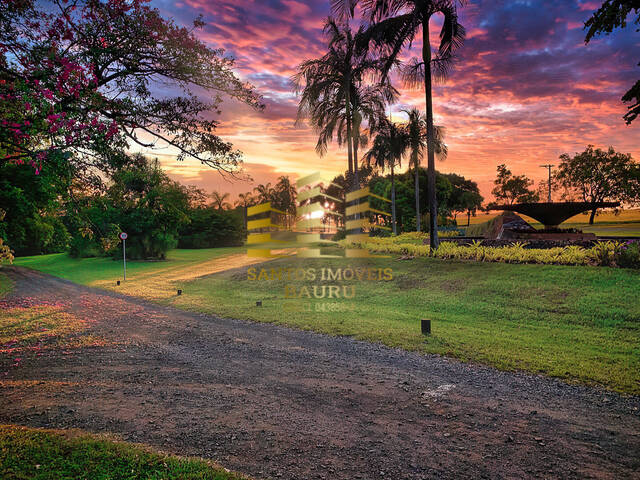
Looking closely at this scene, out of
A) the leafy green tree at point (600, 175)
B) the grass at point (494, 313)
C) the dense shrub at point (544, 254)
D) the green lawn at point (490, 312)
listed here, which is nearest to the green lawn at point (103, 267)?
the green lawn at point (490, 312)

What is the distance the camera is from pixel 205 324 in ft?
33.5

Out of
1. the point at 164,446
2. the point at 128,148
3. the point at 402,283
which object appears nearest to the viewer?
the point at 164,446

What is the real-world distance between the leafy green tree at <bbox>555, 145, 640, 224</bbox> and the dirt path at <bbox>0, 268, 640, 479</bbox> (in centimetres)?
4631

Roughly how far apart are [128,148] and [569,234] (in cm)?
1772

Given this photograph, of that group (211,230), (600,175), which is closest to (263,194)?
(211,230)

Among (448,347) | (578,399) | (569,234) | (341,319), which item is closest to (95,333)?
(341,319)

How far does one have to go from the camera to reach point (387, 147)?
29.2 meters

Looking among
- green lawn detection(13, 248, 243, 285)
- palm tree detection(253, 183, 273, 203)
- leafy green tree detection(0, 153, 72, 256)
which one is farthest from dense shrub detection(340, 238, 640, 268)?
palm tree detection(253, 183, 273, 203)

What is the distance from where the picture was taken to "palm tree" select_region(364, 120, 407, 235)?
27.7 m

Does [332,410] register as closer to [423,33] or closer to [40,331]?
[40,331]

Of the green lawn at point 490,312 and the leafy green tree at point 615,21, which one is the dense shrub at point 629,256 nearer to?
the green lawn at point 490,312

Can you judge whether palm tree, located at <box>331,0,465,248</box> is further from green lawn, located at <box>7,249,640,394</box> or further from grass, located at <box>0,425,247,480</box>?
grass, located at <box>0,425,247,480</box>

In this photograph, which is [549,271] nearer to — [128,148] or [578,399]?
[578,399]

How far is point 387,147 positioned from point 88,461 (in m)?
28.3
